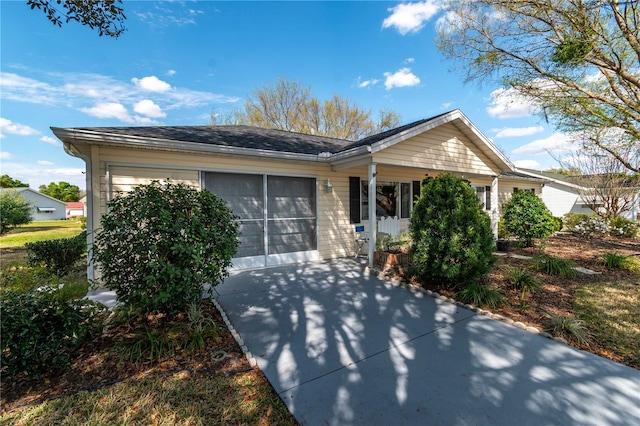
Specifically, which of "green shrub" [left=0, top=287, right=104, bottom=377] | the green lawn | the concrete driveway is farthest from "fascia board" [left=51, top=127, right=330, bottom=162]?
the green lawn

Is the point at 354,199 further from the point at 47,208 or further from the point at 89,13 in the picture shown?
the point at 47,208

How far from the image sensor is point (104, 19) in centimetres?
345

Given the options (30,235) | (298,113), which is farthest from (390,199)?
(30,235)

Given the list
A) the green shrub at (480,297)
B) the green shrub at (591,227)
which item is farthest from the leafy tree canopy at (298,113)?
the green shrub at (480,297)

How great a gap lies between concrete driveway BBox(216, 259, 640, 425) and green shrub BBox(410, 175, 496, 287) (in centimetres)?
73

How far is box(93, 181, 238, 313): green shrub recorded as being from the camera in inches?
118

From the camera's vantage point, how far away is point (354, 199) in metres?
7.67

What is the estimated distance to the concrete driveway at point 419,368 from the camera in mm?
2061

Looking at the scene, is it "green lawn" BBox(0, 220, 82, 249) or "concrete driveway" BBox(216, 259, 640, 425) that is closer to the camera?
"concrete driveway" BBox(216, 259, 640, 425)

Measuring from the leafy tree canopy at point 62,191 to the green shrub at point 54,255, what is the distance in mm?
64403

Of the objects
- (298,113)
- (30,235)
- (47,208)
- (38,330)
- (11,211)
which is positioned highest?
Answer: (298,113)

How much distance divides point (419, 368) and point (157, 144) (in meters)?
5.42

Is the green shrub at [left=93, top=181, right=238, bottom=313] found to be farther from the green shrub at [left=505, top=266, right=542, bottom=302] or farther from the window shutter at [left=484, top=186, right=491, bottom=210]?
the window shutter at [left=484, top=186, right=491, bottom=210]

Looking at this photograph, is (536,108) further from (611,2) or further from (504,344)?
(504,344)
